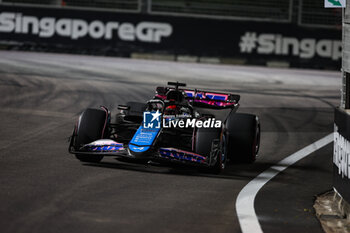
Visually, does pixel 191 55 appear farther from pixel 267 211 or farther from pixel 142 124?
pixel 267 211

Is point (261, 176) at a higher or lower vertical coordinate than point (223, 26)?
lower

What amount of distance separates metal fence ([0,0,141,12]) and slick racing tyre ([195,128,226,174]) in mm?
20487

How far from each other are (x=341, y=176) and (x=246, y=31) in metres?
21.0

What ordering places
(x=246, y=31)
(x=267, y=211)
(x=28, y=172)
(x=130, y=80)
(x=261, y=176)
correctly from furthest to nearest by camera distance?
1. (x=246, y=31)
2. (x=130, y=80)
3. (x=261, y=176)
4. (x=28, y=172)
5. (x=267, y=211)

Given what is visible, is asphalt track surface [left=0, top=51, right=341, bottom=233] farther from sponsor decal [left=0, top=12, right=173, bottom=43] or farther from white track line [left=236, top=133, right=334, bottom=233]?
sponsor decal [left=0, top=12, right=173, bottom=43]

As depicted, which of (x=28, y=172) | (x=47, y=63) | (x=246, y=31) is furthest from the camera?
(x=246, y=31)

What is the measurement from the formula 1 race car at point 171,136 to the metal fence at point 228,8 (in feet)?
60.5

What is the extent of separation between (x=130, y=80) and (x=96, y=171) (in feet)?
42.7

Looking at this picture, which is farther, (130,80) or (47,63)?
(47,63)

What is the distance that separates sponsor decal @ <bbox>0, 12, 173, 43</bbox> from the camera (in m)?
28.8

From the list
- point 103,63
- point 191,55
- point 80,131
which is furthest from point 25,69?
point 80,131

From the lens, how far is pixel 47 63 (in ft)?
83.0

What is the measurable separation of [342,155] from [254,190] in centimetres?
117

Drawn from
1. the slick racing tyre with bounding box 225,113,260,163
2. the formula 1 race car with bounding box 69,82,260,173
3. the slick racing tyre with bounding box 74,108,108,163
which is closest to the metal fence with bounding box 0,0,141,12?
the formula 1 race car with bounding box 69,82,260,173
